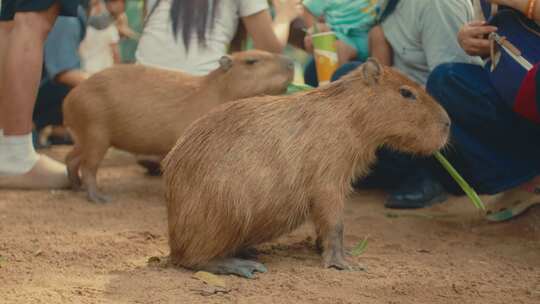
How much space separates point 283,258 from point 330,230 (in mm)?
286

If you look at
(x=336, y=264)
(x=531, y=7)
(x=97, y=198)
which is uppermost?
(x=531, y=7)

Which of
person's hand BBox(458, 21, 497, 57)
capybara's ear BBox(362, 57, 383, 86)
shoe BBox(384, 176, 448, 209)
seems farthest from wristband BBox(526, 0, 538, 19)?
shoe BBox(384, 176, 448, 209)

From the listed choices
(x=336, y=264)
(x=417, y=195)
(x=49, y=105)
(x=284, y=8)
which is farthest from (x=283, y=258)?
(x=284, y=8)

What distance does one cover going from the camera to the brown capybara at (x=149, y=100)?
470 centimetres

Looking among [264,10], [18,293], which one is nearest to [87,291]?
[18,293]

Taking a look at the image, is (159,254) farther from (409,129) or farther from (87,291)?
(409,129)

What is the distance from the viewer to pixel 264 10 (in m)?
5.27

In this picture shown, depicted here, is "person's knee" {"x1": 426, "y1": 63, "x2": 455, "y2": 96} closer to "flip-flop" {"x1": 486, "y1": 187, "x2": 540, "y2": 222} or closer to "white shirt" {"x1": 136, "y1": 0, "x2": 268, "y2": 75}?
"flip-flop" {"x1": 486, "y1": 187, "x2": 540, "y2": 222}

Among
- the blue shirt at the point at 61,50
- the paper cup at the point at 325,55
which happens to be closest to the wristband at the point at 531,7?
the paper cup at the point at 325,55

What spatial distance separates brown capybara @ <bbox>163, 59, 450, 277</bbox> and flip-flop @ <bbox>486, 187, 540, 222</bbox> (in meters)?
0.78

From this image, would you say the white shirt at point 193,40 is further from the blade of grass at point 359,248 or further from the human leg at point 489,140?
the blade of grass at point 359,248

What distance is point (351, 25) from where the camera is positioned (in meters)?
5.19

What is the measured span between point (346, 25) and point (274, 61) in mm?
642

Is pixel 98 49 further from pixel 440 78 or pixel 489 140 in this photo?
pixel 489 140
